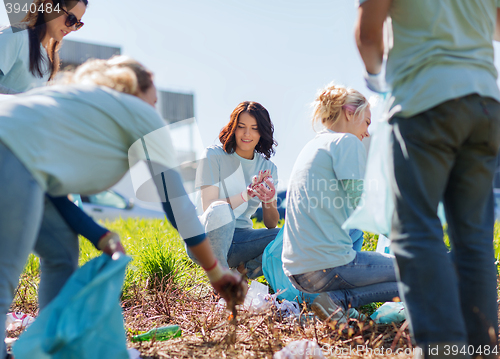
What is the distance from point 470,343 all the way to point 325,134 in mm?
1209

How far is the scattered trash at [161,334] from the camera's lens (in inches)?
78.7

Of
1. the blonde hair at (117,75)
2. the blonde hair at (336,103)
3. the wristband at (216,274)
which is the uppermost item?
the blonde hair at (117,75)

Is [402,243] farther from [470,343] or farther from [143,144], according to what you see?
[143,144]

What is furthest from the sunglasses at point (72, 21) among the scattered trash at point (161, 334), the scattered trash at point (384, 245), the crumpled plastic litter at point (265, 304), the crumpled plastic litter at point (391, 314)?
the crumpled plastic litter at point (391, 314)

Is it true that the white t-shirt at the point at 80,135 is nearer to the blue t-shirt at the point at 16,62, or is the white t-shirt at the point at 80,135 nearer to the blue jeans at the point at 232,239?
the blue t-shirt at the point at 16,62

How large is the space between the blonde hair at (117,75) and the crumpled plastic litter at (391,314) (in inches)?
65.0

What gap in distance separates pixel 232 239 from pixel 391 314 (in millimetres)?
1163

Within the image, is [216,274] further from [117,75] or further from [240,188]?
[240,188]

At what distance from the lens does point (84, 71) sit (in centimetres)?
153

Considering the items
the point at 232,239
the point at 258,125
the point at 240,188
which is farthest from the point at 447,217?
the point at 258,125

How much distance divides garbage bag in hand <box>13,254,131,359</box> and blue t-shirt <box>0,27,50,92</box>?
1.24m

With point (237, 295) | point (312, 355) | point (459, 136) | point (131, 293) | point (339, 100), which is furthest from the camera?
point (131, 293)

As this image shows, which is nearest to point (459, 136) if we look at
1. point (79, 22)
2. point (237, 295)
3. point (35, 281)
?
point (237, 295)

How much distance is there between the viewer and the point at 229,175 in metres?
3.28
